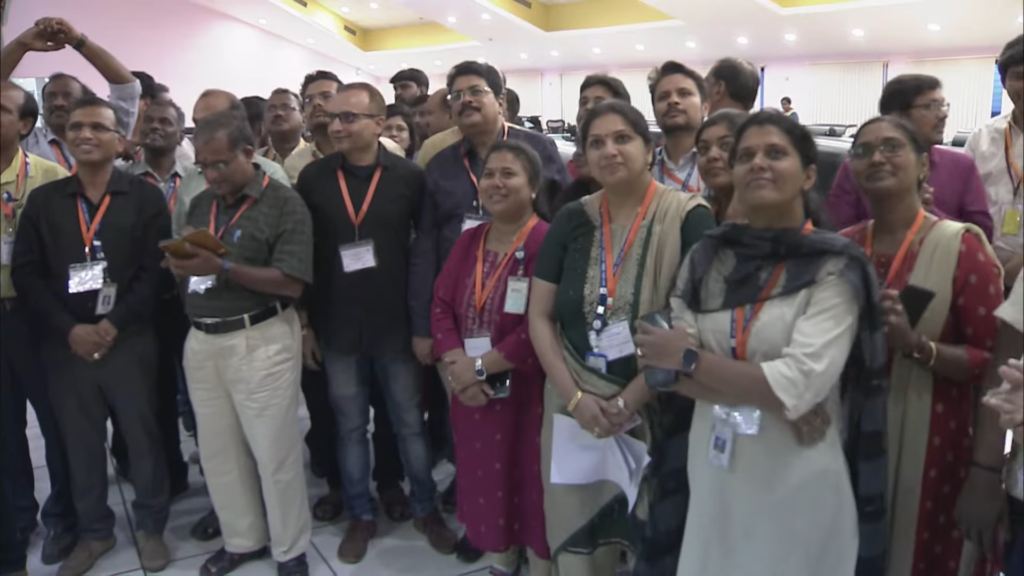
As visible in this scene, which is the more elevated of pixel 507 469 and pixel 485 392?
pixel 485 392

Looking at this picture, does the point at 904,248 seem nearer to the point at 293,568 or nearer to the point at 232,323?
the point at 232,323

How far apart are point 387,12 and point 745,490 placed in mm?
17877

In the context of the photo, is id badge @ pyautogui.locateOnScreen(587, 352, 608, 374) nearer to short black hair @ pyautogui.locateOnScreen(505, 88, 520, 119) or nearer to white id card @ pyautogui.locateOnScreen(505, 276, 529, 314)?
white id card @ pyautogui.locateOnScreen(505, 276, 529, 314)

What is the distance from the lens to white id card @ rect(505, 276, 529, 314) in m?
2.36

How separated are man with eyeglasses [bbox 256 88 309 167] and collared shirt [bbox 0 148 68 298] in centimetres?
98

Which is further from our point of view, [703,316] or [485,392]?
[485,392]

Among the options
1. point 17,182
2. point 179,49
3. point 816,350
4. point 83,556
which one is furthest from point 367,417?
point 179,49

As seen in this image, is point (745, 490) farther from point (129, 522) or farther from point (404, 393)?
point (129, 522)

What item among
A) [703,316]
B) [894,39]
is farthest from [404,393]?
[894,39]

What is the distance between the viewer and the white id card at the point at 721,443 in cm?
175

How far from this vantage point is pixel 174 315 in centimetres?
327

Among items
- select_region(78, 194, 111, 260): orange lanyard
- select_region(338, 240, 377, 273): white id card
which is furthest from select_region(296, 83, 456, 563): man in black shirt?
select_region(78, 194, 111, 260): orange lanyard

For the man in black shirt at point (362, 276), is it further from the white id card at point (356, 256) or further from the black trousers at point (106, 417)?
the black trousers at point (106, 417)

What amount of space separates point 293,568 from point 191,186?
1.47 m
